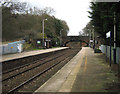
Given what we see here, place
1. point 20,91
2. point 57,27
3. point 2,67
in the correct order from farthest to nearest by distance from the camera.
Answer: point 57,27
point 2,67
point 20,91

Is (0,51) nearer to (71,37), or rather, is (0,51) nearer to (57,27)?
(57,27)

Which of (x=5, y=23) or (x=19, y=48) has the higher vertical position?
(x=5, y=23)

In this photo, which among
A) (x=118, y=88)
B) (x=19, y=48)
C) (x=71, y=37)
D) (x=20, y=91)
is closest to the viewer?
(x=118, y=88)

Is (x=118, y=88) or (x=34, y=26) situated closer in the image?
(x=118, y=88)

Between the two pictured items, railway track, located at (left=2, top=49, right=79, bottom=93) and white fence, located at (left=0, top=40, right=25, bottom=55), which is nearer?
railway track, located at (left=2, top=49, right=79, bottom=93)

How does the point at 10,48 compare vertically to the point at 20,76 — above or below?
above

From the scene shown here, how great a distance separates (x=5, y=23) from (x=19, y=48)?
6484 millimetres

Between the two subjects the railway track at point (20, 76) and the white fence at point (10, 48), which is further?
the white fence at point (10, 48)

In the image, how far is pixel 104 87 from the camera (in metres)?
6.45

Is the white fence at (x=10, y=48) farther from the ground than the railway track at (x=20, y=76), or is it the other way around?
the white fence at (x=10, y=48)

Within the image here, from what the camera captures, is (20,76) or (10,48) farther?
(10,48)

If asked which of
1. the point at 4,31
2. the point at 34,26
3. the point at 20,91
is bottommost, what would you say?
the point at 20,91

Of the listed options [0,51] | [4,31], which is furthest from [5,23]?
[0,51]

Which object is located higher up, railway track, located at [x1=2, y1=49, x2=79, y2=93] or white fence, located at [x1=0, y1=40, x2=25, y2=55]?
white fence, located at [x1=0, y1=40, x2=25, y2=55]
